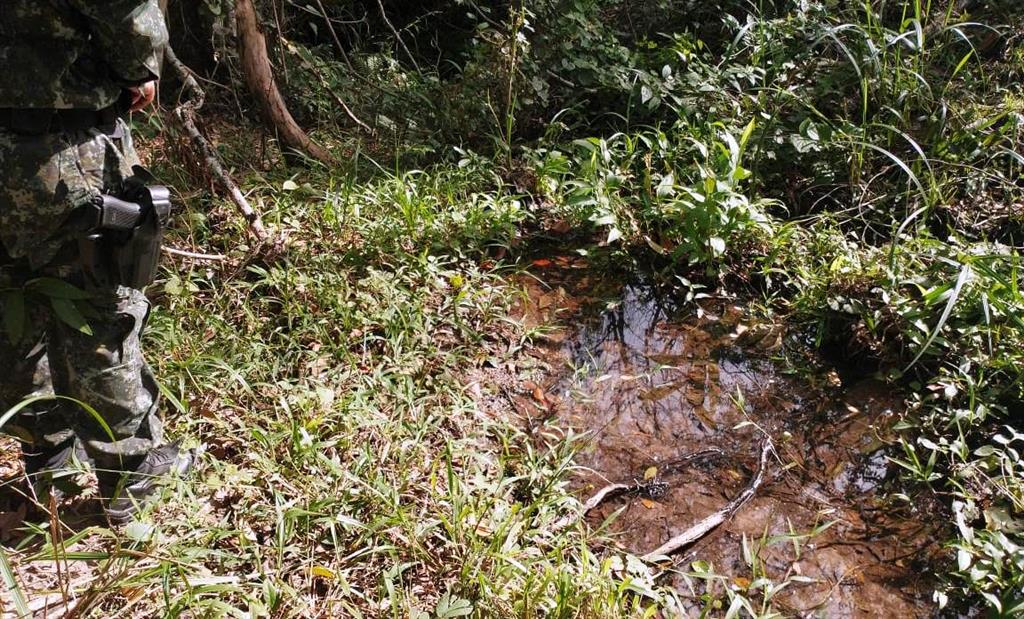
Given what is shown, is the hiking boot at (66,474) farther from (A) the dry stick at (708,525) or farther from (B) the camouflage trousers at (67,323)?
(A) the dry stick at (708,525)

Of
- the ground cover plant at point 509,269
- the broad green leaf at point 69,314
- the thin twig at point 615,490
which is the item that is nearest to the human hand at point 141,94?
the broad green leaf at point 69,314

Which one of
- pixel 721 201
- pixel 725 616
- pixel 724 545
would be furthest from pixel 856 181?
pixel 725 616

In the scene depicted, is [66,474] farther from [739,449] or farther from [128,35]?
[739,449]

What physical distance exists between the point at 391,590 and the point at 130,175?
4.81ft

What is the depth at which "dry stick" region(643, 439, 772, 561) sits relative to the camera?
2.45 metres

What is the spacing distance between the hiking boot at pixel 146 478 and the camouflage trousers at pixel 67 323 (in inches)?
1.4

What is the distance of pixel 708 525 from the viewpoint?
101 inches

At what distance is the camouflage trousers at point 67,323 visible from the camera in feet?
6.70

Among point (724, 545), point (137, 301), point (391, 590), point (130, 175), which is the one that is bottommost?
point (724, 545)

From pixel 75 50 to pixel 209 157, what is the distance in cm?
158

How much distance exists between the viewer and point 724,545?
98.9 inches

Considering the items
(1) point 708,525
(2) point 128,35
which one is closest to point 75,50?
(2) point 128,35

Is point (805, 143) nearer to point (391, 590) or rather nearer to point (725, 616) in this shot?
point (725, 616)

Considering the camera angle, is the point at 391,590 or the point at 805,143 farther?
the point at 805,143
